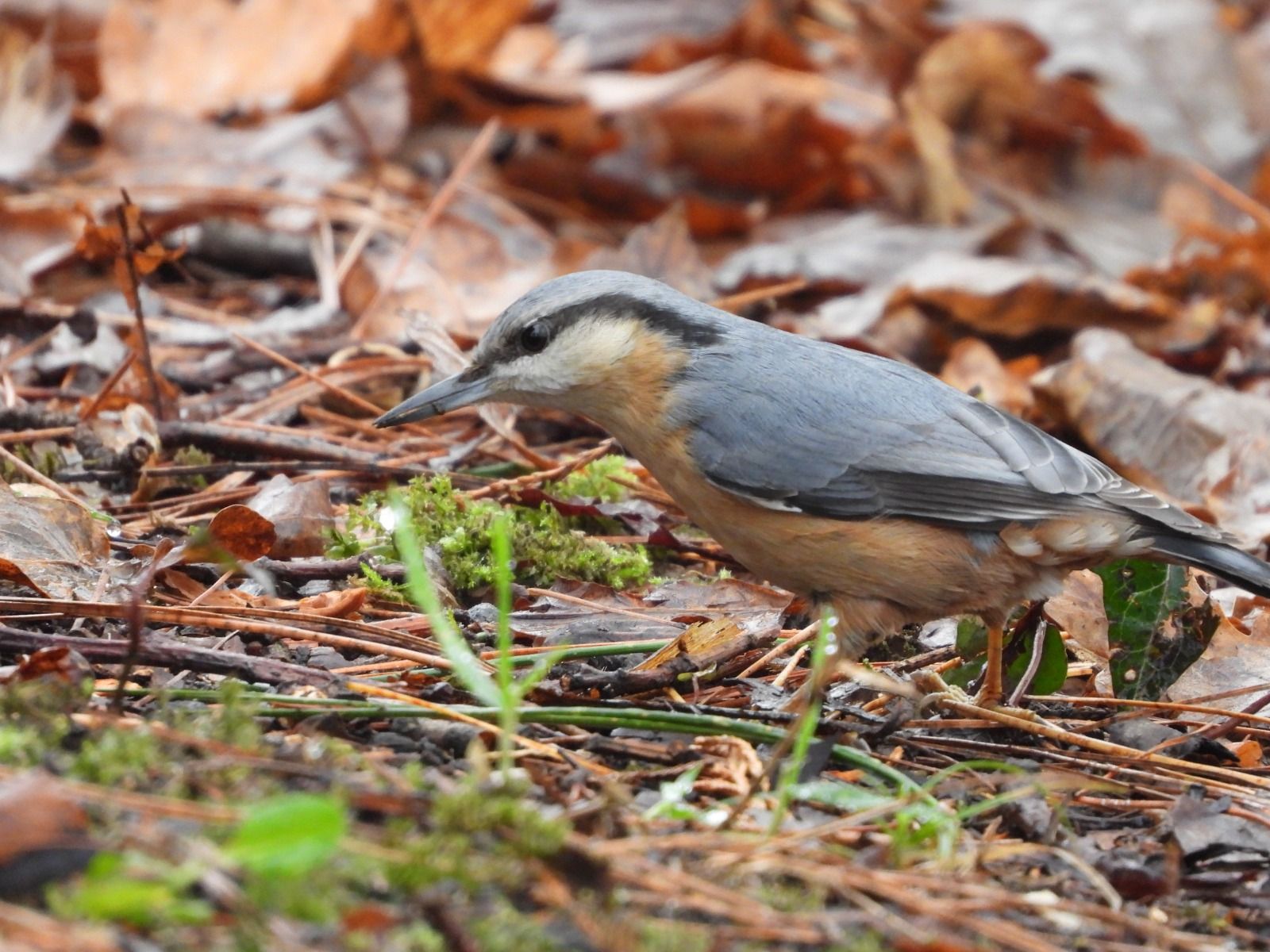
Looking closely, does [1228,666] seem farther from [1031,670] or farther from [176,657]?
[176,657]

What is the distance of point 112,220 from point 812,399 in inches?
102

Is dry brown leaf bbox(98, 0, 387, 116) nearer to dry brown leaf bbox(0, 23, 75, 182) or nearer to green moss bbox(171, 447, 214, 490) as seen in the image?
dry brown leaf bbox(0, 23, 75, 182)

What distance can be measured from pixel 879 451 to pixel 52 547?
2.02m

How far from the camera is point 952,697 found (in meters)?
3.58

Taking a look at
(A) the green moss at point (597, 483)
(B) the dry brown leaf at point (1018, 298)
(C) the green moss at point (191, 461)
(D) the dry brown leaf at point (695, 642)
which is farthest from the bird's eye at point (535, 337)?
(B) the dry brown leaf at point (1018, 298)

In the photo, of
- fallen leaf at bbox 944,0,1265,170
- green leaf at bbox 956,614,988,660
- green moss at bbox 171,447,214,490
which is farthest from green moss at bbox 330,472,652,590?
fallen leaf at bbox 944,0,1265,170

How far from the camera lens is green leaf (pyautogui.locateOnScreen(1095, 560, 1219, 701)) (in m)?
3.62

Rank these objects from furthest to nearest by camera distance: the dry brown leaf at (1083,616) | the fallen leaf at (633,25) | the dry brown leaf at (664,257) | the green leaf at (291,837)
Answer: the fallen leaf at (633,25), the dry brown leaf at (664,257), the dry brown leaf at (1083,616), the green leaf at (291,837)

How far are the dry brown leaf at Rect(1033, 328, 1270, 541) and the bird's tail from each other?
1.36m

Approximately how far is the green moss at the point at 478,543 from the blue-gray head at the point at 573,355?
250 mm

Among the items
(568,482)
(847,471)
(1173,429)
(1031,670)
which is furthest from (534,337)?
(1173,429)

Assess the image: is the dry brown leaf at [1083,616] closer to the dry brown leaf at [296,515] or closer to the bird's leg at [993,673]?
the bird's leg at [993,673]

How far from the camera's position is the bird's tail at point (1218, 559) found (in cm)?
361

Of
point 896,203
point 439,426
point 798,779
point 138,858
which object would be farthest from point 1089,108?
point 138,858
